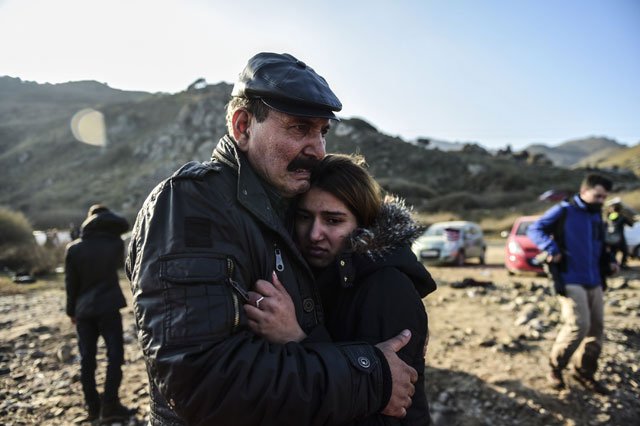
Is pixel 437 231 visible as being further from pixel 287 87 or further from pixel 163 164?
pixel 163 164

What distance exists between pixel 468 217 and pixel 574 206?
26081mm

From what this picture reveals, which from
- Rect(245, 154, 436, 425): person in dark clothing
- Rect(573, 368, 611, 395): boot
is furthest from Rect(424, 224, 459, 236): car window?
Rect(245, 154, 436, 425): person in dark clothing

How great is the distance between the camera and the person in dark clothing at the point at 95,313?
13.8 ft

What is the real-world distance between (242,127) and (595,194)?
450 centimetres

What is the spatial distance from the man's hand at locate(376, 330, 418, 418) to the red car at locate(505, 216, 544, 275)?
10117mm

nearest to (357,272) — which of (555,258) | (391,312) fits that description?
(391,312)

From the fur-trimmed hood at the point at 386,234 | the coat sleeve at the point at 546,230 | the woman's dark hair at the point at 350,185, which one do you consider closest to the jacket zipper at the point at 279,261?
the fur-trimmed hood at the point at 386,234

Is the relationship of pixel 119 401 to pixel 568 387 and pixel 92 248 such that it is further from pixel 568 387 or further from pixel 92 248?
pixel 568 387

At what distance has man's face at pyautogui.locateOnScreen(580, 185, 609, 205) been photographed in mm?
4309

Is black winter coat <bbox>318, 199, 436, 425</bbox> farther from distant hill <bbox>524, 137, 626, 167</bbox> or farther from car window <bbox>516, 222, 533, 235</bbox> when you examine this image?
distant hill <bbox>524, 137, 626, 167</bbox>

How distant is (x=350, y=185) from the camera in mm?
2053

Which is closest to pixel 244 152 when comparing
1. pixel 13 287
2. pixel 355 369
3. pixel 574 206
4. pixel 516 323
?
pixel 355 369

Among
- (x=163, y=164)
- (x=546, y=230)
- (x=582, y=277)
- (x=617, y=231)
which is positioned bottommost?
(x=582, y=277)

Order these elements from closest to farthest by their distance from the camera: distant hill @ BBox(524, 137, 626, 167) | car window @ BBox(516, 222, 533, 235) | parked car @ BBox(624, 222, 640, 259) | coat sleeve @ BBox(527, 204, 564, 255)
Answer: coat sleeve @ BBox(527, 204, 564, 255) < car window @ BBox(516, 222, 533, 235) < parked car @ BBox(624, 222, 640, 259) < distant hill @ BBox(524, 137, 626, 167)
